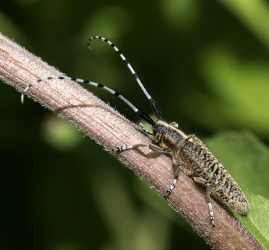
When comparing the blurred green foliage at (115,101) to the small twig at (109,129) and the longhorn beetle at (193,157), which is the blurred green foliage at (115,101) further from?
the small twig at (109,129)

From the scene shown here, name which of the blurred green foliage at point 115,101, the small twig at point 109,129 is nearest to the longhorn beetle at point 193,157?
the small twig at point 109,129

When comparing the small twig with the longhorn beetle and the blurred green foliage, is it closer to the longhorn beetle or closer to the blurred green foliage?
the longhorn beetle

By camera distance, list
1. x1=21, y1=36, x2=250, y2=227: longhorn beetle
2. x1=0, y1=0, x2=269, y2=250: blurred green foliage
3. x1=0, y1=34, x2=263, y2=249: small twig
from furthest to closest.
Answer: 1. x1=0, y1=0, x2=269, y2=250: blurred green foliage
2. x1=21, y1=36, x2=250, y2=227: longhorn beetle
3. x1=0, y1=34, x2=263, y2=249: small twig

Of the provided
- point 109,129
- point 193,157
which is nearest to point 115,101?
point 193,157

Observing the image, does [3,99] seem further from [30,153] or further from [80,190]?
[80,190]

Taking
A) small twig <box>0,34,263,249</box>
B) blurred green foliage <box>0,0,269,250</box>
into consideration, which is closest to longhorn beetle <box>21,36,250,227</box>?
small twig <box>0,34,263,249</box>

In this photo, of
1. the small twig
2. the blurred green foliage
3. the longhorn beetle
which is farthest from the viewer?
the blurred green foliage

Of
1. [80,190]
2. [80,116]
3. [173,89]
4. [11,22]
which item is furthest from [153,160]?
[11,22]
